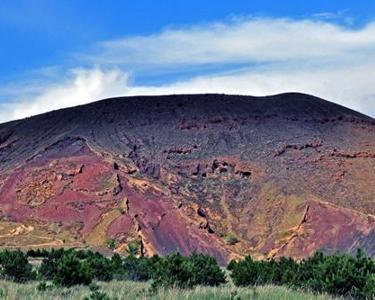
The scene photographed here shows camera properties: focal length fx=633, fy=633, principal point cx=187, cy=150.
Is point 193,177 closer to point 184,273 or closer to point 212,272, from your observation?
point 212,272

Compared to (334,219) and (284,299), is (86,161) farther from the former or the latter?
(284,299)

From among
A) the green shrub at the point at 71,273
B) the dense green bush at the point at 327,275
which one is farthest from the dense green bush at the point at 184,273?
the green shrub at the point at 71,273

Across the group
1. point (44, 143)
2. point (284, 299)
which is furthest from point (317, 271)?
point (44, 143)

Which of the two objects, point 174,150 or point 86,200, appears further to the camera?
point 174,150

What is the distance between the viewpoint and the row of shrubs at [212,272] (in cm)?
1429

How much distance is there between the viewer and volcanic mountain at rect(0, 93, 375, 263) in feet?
211

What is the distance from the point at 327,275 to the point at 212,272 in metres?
4.20

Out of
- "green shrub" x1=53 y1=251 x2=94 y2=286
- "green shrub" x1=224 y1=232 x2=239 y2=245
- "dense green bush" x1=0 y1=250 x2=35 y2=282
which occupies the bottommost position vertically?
"green shrub" x1=224 y1=232 x2=239 y2=245

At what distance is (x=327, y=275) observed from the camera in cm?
1470

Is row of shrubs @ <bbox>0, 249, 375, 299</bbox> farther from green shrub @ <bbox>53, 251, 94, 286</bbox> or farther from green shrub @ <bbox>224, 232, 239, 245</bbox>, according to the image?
green shrub @ <bbox>224, 232, 239, 245</bbox>

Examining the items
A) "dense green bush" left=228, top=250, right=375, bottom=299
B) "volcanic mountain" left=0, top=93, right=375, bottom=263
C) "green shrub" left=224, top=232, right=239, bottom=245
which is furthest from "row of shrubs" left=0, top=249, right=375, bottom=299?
"green shrub" left=224, top=232, right=239, bottom=245

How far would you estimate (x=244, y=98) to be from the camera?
91188mm

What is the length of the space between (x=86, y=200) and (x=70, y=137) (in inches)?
482

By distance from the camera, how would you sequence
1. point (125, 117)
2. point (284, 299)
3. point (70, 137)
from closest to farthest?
point (284, 299)
point (70, 137)
point (125, 117)
